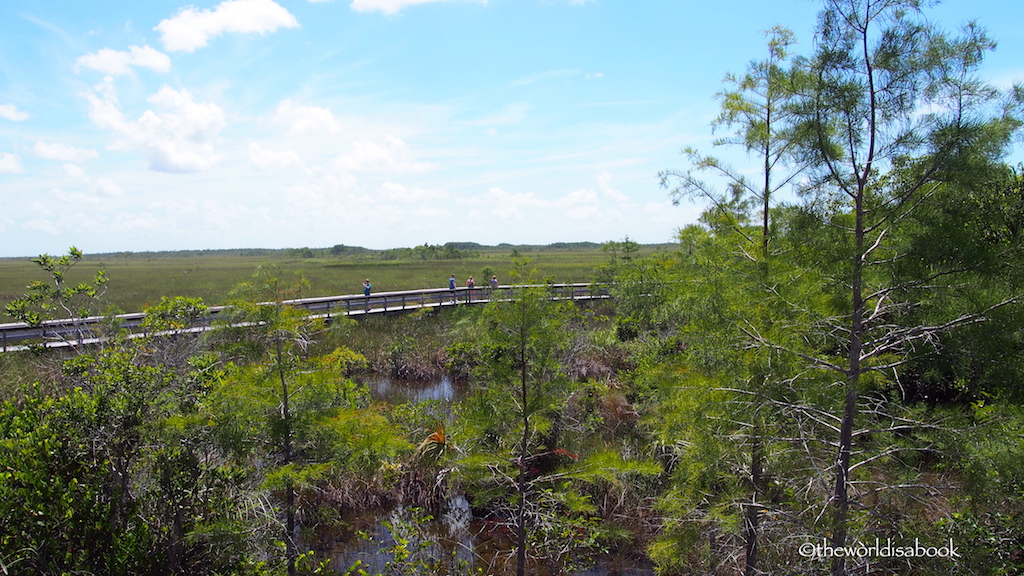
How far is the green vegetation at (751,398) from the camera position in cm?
379

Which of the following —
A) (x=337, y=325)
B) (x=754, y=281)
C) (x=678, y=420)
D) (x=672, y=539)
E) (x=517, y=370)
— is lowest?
(x=672, y=539)

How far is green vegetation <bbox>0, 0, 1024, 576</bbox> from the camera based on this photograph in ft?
12.4

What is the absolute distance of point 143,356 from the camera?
6.95m

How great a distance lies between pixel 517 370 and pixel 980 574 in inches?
152

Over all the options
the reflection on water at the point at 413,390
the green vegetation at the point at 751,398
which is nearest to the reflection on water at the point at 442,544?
the green vegetation at the point at 751,398

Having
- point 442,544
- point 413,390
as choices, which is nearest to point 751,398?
point 442,544

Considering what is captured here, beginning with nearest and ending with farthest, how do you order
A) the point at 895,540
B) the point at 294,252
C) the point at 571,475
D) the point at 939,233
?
the point at 939,233, the point at 895,540, the point at 571,475, the point at 294,252

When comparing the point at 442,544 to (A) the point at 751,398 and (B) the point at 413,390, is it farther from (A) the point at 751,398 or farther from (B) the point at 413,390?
(B) the point at 413,390

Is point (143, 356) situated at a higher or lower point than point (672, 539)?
higher

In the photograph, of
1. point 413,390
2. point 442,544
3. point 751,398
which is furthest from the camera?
point 413,390

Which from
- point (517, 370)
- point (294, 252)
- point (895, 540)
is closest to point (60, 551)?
point (517, 370)

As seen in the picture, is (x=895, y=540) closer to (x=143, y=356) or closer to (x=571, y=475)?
(x=571, y=475)

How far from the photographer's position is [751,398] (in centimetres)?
493

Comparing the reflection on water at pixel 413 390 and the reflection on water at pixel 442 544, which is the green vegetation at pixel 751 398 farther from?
the reflection on water at pixel 413 390
